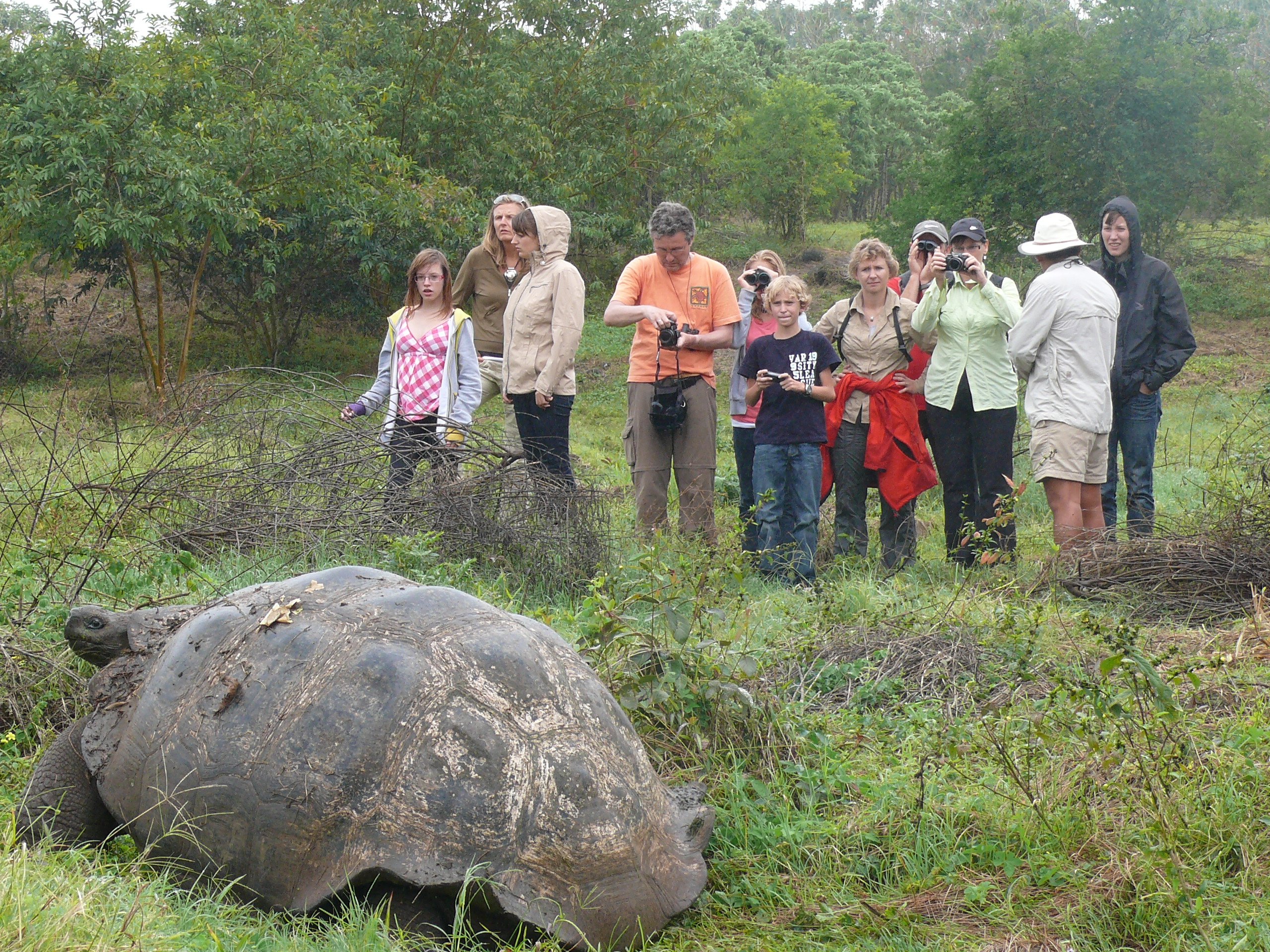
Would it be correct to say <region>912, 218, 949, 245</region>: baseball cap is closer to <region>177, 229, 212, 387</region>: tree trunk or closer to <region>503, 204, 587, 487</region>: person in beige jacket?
<region>503, 204, 587, 487</region>: person in beige jacket

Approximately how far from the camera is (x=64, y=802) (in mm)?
3326

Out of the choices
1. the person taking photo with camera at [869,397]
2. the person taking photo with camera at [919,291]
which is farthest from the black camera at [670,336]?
the person taking photo with camera at [919,291]

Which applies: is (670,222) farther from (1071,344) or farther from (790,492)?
(1071,344)

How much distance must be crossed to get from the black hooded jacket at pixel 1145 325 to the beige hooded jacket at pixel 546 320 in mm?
3052

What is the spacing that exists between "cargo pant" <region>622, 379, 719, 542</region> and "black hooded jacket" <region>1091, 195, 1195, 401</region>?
233 centimetres

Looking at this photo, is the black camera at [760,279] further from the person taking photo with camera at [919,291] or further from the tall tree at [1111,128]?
the tall tree at [1111,128]

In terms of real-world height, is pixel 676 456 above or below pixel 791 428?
below

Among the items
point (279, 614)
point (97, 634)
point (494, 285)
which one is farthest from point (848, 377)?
point (97, 634)

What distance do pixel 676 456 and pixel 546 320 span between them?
1059mm

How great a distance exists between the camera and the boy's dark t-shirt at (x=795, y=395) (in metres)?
6.17

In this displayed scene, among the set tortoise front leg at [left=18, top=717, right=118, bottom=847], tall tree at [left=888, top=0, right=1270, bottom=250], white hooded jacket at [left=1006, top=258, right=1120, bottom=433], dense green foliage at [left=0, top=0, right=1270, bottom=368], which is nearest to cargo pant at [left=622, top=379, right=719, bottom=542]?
white hooded jacket at [left=1006, top=258, right=1120, bottom=433]

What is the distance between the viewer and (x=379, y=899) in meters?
2.83

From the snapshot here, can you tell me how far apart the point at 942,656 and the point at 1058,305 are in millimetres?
2295

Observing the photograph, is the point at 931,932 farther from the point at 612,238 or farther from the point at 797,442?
the point at 612,238
